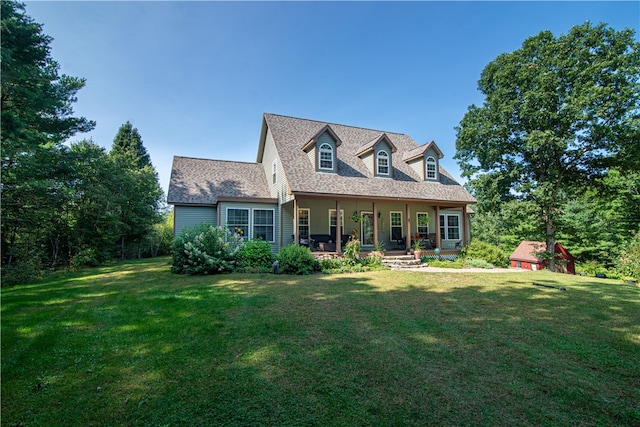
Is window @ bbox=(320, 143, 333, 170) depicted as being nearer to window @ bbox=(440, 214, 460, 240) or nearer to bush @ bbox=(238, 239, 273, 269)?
bush @ bbox=(238, 239, 273, 269)

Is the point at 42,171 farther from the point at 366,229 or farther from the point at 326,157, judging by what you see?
the point at 366,229

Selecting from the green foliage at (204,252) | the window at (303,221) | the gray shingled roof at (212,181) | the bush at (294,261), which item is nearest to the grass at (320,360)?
the green foliage at (204,252)

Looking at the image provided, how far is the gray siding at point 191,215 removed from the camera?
14648 mm

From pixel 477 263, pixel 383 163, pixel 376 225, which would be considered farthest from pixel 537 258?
pixel 383 163

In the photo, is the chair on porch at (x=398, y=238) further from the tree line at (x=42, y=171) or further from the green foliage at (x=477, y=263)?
the tree line at (x=42, y=171)

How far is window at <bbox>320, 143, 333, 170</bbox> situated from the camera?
50.2ft

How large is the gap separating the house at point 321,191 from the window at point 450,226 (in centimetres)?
7

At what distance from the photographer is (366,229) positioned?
1714 centimetres

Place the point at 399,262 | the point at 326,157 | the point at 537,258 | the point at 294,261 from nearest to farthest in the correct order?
the point at 294,261 → the point at 399,262 → the point at 326,157 → the point at 537,258

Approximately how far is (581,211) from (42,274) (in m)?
27.5

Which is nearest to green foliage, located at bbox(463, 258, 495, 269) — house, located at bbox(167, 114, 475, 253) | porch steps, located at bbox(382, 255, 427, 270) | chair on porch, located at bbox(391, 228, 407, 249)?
house, located at bbox(167, 114, 475, 253)

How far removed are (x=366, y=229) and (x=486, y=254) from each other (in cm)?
655

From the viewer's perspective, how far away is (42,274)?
11164mm

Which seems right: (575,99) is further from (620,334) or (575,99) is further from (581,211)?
(620,334)
